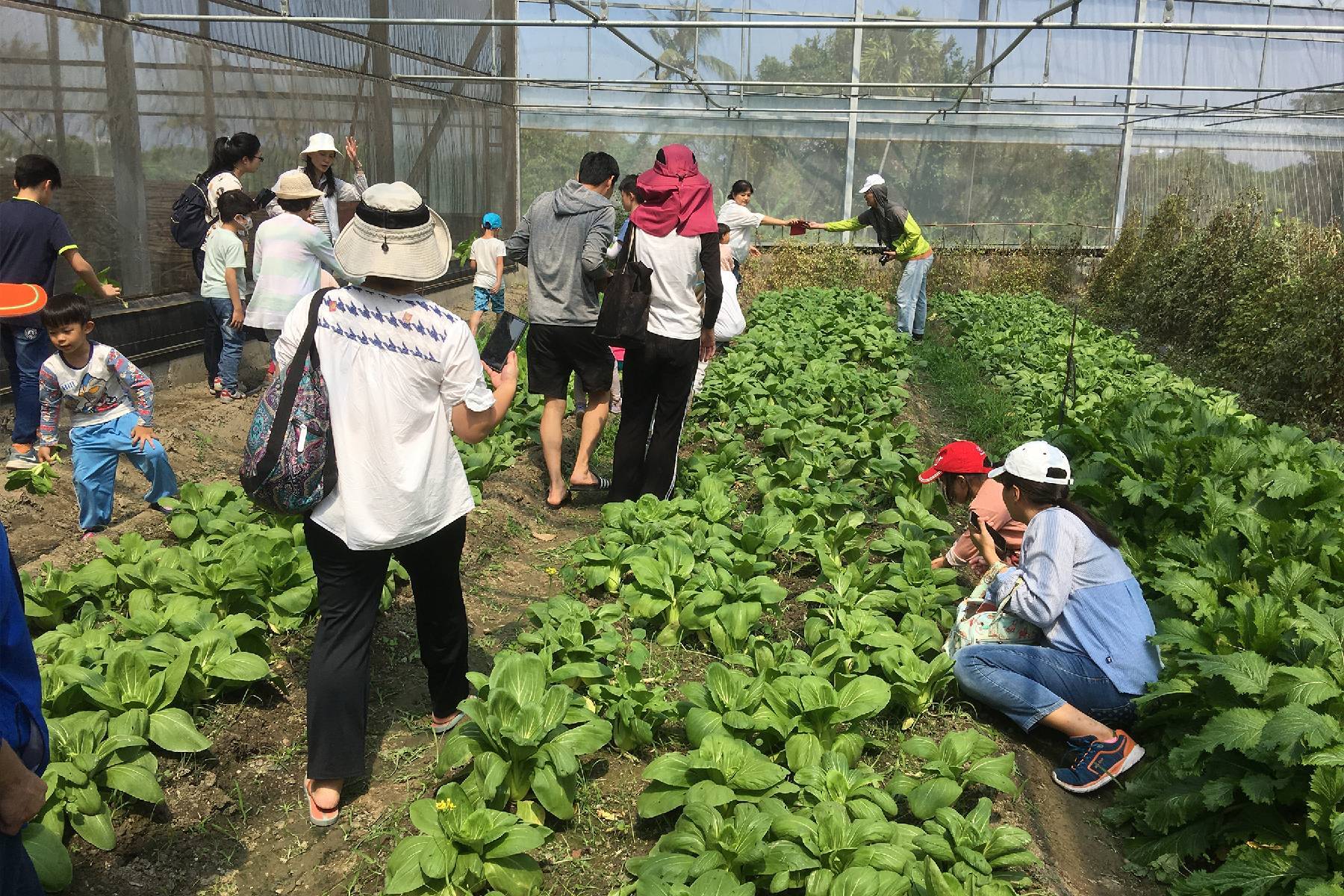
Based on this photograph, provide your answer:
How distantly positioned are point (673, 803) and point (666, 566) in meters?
1.61

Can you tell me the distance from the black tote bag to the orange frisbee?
293 centimetres

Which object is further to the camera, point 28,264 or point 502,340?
point 28,264

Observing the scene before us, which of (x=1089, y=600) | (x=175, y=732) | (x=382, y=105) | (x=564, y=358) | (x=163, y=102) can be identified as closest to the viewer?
(x=175, y=732)

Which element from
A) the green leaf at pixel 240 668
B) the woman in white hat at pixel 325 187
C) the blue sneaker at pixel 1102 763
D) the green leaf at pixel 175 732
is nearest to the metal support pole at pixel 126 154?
the woman in white hat at pixel 325 187

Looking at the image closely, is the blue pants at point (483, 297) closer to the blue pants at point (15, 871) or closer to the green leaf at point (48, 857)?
the green leaf at point (48, 857)

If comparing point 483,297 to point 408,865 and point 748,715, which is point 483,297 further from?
point 408,865

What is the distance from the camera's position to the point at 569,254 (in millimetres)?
6039

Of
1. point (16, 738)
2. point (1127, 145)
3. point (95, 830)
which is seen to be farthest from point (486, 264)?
point (1127, 145)

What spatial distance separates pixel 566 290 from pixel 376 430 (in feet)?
10.2

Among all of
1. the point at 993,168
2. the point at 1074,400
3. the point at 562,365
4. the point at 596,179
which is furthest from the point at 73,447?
the point at 993,168

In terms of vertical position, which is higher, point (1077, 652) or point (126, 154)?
point (126, 154)

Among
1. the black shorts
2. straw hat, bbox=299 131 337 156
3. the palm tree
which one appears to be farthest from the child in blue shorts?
the palm tree

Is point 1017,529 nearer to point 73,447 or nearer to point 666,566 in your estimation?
point 666,566

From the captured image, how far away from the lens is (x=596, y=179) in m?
6.06
